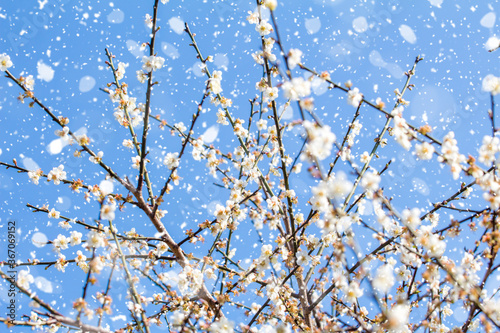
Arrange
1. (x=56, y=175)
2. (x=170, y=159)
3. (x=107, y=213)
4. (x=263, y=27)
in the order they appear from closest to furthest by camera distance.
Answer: (x=107, y=213)
(x=263, y=27)
(x=170, y=159)
(x=56, y=175)

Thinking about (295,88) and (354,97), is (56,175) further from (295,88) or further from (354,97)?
(354,97)

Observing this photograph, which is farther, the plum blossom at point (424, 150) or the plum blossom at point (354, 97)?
the plum blossom at point (354, 97)

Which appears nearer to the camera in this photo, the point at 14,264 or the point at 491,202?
the point at 491,202

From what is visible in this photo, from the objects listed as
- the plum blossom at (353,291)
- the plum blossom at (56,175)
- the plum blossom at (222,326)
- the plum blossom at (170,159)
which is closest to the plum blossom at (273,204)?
the plum blossom at (170,159)

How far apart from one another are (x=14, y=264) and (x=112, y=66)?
2376mm

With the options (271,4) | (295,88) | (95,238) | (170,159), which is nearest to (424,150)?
(295,88)

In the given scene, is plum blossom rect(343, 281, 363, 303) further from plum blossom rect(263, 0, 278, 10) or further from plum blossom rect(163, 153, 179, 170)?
plum blossom rect(263, 0, 278, 10)

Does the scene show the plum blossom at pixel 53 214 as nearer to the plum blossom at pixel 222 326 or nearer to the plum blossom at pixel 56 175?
the plum blossom at pixel 56 175

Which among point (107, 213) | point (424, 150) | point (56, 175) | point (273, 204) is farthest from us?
point (273, 204)

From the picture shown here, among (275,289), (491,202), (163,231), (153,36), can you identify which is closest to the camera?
(491,202)

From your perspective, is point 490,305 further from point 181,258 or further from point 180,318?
point 181,258

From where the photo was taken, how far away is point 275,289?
334cm

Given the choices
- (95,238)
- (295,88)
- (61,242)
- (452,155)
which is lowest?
(452,155)

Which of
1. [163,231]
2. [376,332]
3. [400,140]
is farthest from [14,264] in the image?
[400,140]
